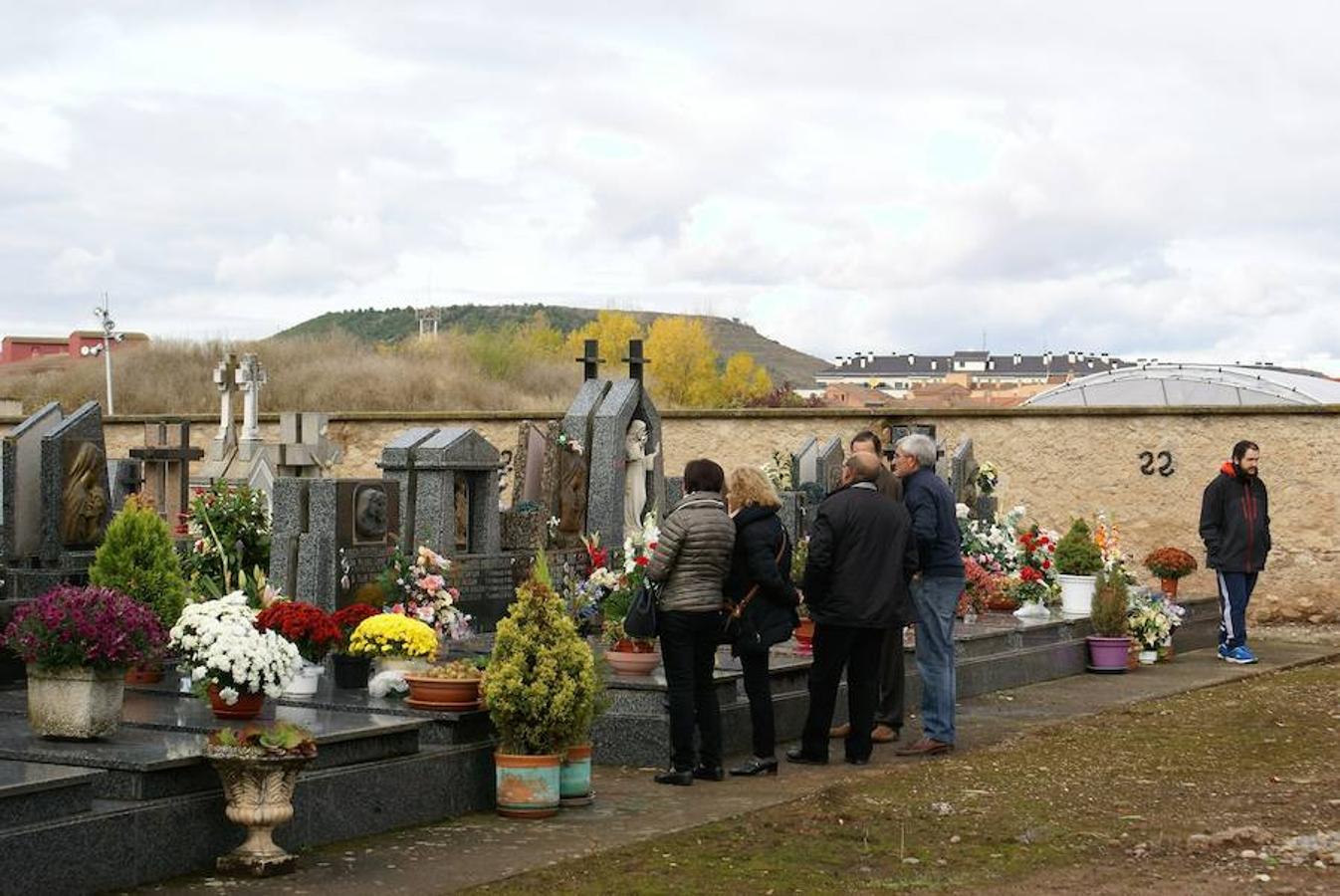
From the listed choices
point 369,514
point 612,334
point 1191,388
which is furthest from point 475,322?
point 369,514

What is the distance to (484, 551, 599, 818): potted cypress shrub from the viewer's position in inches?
340

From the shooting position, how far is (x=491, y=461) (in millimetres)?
14812

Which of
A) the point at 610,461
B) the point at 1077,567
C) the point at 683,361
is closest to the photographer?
the point at 1077,567

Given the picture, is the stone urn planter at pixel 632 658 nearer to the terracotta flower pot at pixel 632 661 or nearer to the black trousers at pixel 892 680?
the terracotta flower pot at pixel 632 661

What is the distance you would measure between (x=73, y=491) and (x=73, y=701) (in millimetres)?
6755

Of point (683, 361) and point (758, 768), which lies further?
point (683, 361)

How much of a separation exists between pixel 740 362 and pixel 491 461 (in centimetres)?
5143

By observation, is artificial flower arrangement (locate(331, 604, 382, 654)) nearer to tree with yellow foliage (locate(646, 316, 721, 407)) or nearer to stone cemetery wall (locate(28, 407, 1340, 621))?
stone cemetery wall (locate(28, 407, 1340, 621))

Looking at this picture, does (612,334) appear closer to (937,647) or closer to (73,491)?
(73,491)

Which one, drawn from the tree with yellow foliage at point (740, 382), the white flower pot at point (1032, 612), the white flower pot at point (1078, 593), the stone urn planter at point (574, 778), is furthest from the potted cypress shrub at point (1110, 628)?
the tree with yellow foliage at point (740, 382)

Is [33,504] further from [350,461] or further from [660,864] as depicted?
[350,461]

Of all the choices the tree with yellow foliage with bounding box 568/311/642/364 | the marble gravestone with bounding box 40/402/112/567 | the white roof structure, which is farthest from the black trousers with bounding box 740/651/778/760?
the tree with yellow foliage with bounding box 568/311/642/364

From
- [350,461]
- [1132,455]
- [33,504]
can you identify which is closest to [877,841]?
[33,504]

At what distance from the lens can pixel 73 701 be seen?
7.82 m
